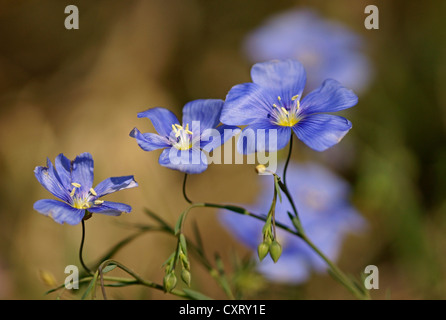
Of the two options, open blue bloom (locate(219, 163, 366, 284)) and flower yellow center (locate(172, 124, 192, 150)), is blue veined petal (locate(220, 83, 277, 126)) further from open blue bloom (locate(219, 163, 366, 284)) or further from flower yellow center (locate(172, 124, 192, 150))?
open blue bloom (locate(219, 163, 366, 284))

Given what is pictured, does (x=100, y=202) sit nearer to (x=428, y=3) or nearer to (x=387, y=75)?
(x=387, y=75)

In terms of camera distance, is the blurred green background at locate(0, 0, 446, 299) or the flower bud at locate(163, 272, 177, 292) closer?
the flower bud at locate(163, 272, 177, 292)

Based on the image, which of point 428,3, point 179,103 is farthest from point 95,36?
point 428,3

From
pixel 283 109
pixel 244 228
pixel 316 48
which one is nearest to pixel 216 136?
pixel 283 109

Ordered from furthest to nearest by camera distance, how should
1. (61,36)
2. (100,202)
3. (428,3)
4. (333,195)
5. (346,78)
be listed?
1. (61,36)
2. (428,3)
3. (346,78)
4. (333,195)
5. (100,202)

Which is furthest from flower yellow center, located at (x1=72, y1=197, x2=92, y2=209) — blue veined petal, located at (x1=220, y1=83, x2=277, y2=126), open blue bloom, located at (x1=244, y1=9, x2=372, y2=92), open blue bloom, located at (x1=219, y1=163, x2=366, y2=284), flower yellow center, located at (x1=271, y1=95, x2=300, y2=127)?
open blue bloom, located at (x1=244, y1=9, x2=372, y2=92)

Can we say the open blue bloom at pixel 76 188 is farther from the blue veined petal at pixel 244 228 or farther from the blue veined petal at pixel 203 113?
the blue veined petal at pixel 244 228
